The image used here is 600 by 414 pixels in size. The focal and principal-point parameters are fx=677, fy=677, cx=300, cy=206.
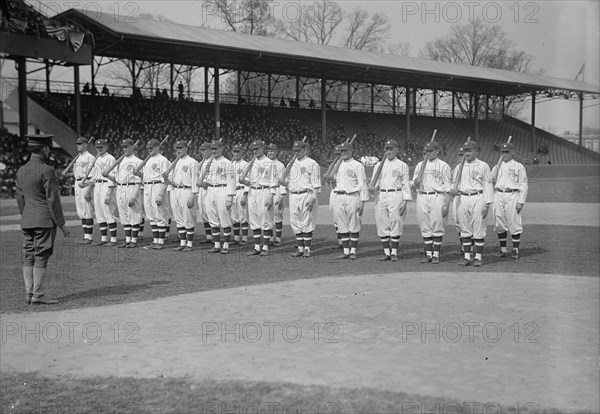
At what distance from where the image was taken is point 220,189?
12.0m

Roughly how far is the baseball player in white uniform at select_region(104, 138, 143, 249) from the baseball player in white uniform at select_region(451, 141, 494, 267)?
574 cm

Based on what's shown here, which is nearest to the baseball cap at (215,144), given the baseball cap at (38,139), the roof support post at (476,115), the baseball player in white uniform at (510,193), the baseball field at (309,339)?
the baseball field at (309,339)

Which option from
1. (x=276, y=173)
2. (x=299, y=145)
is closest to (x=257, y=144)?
(x=276, y=173)

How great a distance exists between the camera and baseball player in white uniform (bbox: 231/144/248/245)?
12.1 metres

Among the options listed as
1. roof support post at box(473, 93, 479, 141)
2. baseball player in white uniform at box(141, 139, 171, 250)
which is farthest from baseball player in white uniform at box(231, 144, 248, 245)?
roof support post at box(473, 93, 479, 141)

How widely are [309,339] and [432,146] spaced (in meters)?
5.26

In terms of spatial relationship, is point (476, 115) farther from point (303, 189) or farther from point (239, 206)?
point (239, 206)

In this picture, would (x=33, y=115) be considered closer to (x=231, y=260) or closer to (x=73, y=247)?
(x=73, y=247)

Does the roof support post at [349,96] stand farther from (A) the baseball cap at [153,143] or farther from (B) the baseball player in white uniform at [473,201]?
(A) the baseball cap at [153,143]

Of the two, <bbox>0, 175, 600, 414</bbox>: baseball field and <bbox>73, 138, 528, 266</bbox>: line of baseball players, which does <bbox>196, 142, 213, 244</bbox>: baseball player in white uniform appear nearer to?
<bbox>73, 138, 528, 266</bbox>: line of baseball players

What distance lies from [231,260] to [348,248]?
1.92 m

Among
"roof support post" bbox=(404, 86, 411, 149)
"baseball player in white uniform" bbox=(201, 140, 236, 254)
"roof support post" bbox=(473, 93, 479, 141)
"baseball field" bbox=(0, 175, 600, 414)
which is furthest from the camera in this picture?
"baseball player in white uniform" bbox=(201, 140, 236, 254)

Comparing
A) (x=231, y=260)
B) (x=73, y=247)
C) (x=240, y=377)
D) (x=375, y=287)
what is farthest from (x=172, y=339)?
(x=73, y=247)

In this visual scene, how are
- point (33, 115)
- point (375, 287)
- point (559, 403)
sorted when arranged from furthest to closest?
point (33, 115) → point (375, 287) → point (559, 403)
